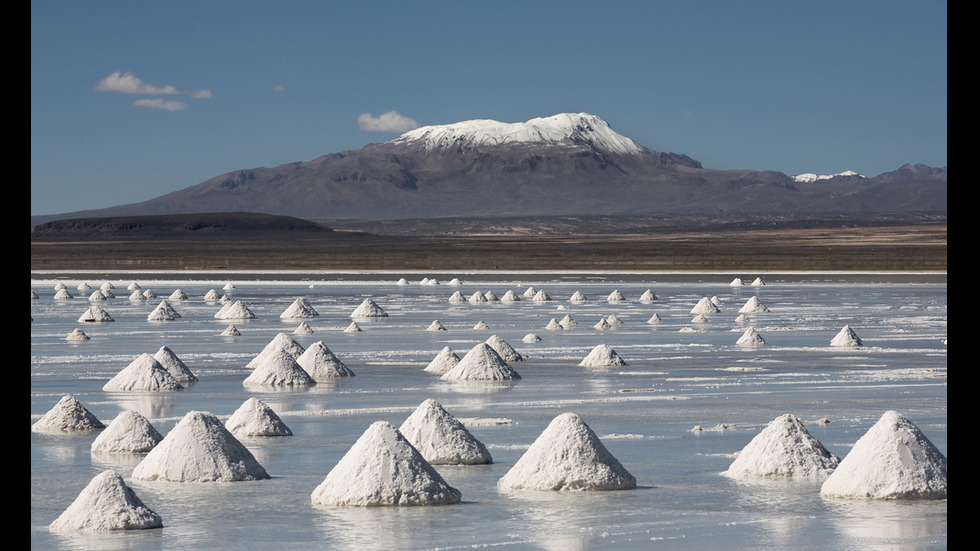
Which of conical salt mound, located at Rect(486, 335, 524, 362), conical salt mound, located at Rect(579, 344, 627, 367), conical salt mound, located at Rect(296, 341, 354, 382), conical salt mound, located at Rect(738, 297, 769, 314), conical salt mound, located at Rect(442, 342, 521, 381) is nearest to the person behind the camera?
conical salt mound, located at Rect(442, 342, 521, 381)

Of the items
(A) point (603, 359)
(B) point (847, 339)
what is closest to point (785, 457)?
(A) point (603, 359)

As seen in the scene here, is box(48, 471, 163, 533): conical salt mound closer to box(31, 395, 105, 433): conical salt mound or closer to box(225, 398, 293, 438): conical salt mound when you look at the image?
box(225, 398, 293, 438): conical salt mound

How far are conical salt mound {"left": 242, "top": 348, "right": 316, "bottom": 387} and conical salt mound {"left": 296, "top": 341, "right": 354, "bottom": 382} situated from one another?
521 millimetres

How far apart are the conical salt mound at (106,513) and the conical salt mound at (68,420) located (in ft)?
20.1

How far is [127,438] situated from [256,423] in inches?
66.8

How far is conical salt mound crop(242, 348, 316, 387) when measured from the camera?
73.5 feet

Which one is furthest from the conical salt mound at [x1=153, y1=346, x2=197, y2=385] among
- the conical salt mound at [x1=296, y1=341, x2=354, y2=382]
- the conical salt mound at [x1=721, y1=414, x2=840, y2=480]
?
the conical salt mound at [x1=721, y1=414, x2=840, y2=480]

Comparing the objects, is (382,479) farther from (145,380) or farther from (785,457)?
(145,380)

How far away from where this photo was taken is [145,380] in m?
21.4

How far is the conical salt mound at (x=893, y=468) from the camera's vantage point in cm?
1198

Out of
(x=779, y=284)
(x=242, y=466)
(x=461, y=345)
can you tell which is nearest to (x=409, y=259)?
(x=779, y=284)

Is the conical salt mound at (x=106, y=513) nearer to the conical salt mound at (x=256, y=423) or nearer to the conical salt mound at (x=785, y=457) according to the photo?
the conical salt mound at (x=256, y=423)

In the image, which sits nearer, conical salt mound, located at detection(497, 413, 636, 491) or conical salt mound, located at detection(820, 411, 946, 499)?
conical salt mound, located at detection(820, 411, 946, 499)

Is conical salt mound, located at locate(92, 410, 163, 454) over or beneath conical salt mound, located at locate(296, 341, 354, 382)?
beneath
